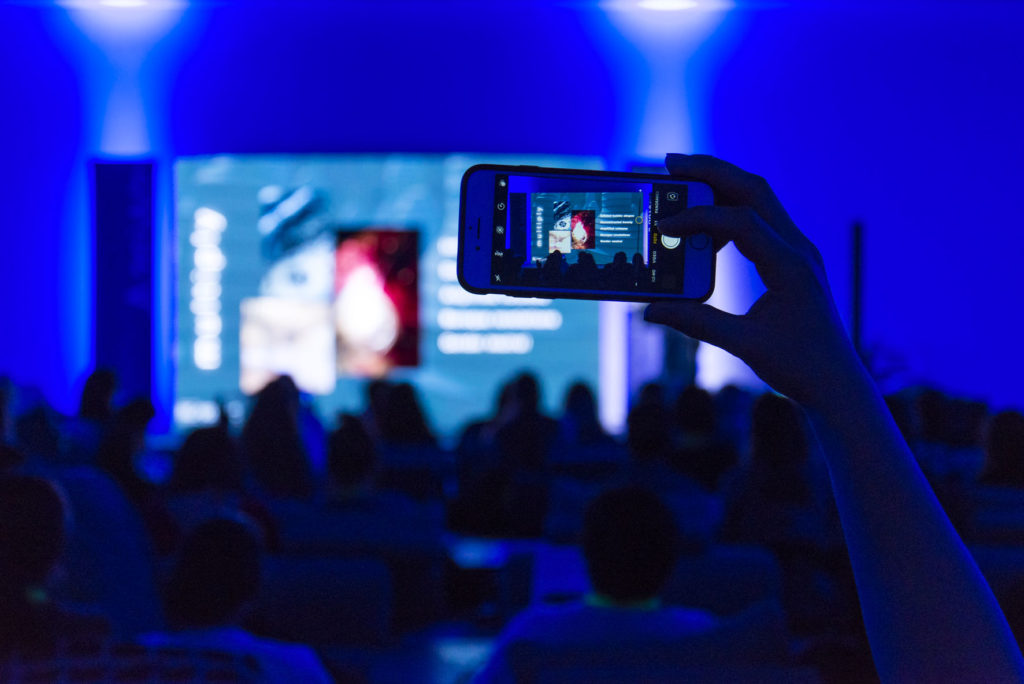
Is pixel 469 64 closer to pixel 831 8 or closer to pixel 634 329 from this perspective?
pixel 634 329

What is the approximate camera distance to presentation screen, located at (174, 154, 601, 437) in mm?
8547

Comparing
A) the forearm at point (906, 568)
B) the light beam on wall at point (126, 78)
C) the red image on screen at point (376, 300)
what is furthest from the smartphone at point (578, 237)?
the light beam on wall at point (126, 78)

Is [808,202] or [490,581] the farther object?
[808,202]

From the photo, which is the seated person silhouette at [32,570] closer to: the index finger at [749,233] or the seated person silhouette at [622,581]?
the seated person silhouette at [622,581]

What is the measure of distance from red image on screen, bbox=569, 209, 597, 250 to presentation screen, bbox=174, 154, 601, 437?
7.38 m

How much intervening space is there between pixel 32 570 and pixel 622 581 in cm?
120

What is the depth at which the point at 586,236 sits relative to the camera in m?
1.09

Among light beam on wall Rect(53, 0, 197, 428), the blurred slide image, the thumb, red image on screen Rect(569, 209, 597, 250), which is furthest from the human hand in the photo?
light beam on wall Rect(53, 0, 197, 428)

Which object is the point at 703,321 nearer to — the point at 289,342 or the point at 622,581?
the point at 622,581

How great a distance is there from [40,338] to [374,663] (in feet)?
24.6

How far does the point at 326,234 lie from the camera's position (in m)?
8.55

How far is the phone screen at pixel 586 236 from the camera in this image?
3.35 ft

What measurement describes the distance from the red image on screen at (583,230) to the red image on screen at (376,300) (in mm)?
7541

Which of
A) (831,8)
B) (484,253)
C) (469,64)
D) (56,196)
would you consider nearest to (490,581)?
(484,253)
